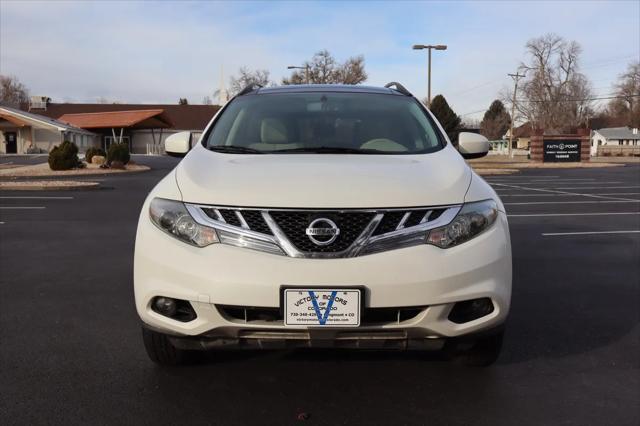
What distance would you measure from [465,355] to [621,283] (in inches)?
119

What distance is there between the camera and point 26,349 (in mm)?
3707

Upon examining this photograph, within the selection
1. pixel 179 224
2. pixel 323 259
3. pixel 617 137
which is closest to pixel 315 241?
pixel 323 259

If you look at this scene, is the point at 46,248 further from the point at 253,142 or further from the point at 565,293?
the point at 565,293

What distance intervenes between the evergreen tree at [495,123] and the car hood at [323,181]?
320ft

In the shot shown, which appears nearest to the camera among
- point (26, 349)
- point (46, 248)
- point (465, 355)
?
point (465, 355)

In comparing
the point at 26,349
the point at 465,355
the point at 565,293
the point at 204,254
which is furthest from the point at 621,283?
the point at 26,349

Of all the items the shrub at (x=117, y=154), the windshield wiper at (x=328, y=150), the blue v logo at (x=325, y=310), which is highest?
the shrub at (x=117, y=154)

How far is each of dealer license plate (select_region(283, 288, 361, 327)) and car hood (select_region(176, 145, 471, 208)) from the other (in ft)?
1.32

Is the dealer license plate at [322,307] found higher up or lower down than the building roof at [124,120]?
lower down

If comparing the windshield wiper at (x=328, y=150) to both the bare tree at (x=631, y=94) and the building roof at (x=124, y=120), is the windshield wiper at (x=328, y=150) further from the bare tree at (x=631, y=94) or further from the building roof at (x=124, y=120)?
the bare tree at (x=631, y=94)

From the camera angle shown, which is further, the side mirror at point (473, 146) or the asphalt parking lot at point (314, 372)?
the side mirror at point (473, 146)

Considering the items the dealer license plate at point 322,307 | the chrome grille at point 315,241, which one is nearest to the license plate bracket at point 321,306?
the dealer license plate at point 322,307

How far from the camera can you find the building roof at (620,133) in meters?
96.7

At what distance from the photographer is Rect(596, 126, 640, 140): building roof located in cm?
9666
